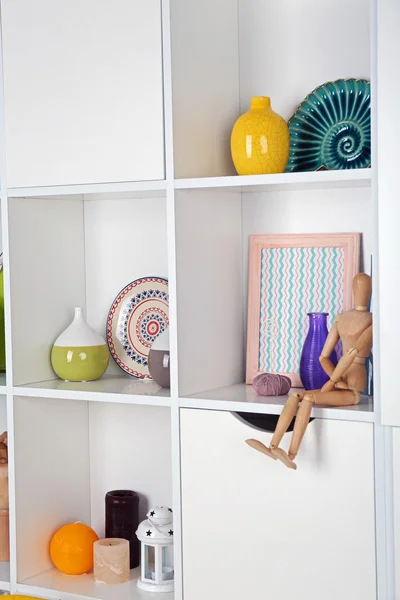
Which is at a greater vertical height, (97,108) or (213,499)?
(97,108)

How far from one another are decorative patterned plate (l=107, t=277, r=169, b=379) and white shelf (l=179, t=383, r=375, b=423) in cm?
32

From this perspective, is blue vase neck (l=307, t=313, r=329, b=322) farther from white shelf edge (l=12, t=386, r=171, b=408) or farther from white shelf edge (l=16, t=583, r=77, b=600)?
white shelf edge (l=16, t=583, r=77, b=600)

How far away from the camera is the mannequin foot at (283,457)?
1.65 metres

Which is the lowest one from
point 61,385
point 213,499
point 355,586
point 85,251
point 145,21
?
point 355,586

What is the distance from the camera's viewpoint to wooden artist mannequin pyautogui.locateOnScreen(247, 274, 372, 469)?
1657mm

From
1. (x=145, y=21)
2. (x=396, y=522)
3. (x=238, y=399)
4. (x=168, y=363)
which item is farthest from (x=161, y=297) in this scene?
(x=396, y=522)

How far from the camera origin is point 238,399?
181cm

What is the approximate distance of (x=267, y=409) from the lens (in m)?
1.74

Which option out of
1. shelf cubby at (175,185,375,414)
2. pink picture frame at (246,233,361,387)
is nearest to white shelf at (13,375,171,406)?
shelf cubby at (175,185,375,414)

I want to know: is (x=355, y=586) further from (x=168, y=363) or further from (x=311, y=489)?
(x=168, y=363)

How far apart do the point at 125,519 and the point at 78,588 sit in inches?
8.0

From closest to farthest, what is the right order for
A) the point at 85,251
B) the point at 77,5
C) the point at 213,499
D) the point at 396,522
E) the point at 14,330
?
the point at 396,522
the point at 213,499
the point at 77,5
the point at 14,330
the point at 85,251

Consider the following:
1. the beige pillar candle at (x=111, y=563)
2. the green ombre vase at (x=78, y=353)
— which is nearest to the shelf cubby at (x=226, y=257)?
the green ombre vase at (x=78, y=353)

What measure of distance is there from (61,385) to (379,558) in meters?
0.87
